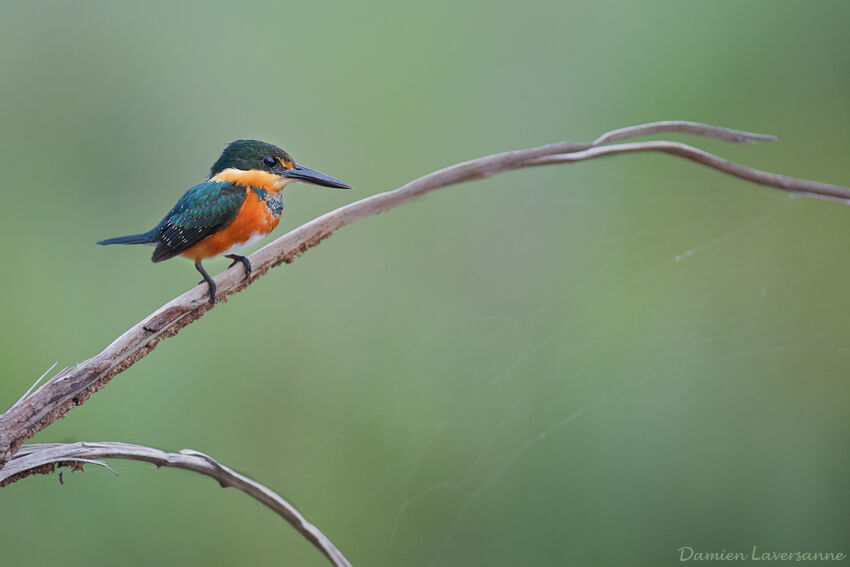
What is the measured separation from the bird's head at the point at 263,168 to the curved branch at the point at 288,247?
62 mm

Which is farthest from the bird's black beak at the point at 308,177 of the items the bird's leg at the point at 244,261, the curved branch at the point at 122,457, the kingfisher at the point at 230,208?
the curved branch at the point at 122,457

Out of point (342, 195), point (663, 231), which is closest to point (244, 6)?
point (342, 195)

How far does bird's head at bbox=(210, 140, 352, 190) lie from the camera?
80 centimetres

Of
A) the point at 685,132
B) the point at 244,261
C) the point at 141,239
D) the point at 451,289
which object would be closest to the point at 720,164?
the point at 685,132

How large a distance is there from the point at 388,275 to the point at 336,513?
37cm

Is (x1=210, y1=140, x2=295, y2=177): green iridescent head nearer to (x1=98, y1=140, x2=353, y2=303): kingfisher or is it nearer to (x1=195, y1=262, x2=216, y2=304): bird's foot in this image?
(x1=98, y1=140, x2=353, y2=303): kingfisher

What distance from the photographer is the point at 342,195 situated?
→ 1081mm

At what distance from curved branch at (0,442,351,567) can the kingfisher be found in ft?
0.60

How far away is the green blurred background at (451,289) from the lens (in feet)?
3.21

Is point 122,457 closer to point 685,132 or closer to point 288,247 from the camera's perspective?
point 288,247

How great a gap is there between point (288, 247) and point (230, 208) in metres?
0.09

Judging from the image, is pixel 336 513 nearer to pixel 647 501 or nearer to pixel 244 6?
pixel 647 501

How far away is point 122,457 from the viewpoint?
0.75 metres
